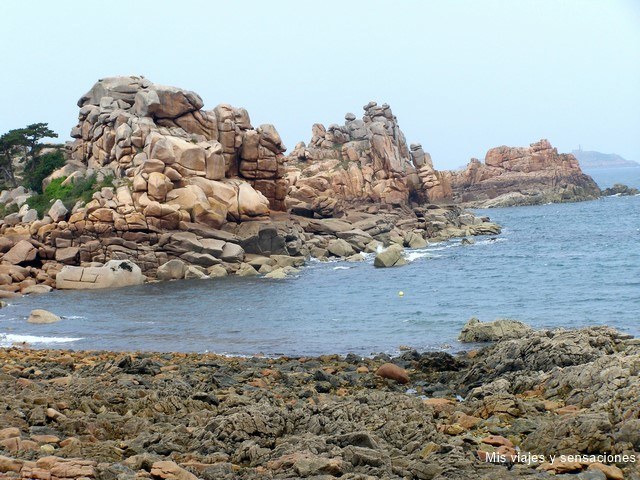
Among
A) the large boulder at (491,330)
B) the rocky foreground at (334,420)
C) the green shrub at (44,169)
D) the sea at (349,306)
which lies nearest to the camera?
the rocky foreground at (334,420)

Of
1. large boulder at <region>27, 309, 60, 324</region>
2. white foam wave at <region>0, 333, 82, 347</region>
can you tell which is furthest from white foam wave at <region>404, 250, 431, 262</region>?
white foam wave at <region>0, 333, 82, 347</region>

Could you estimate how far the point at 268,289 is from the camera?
41.7 metres

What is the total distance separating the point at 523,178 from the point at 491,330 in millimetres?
121603

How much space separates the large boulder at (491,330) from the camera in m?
24.0

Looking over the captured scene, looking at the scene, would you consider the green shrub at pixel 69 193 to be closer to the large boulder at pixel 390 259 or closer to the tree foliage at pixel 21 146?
the tree foliage at pixel 21 146

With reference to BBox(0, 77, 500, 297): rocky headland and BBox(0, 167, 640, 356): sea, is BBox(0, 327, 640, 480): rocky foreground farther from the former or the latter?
BBox(0, 77, 500, 297): rocky headland

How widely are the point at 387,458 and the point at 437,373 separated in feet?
32.8

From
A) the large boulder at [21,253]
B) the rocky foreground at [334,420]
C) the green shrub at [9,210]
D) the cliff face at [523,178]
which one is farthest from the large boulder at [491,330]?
the cliff face at [523,178]

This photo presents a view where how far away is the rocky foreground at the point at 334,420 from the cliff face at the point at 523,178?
120244 millimetres

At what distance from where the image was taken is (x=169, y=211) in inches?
1908

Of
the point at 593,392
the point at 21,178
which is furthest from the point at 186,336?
the point at 21,178

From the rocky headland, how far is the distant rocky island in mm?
87

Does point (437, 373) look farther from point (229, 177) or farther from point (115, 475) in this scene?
point (229, 177)

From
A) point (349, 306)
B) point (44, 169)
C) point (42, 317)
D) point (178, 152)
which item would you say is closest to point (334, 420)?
point (349, 306)
